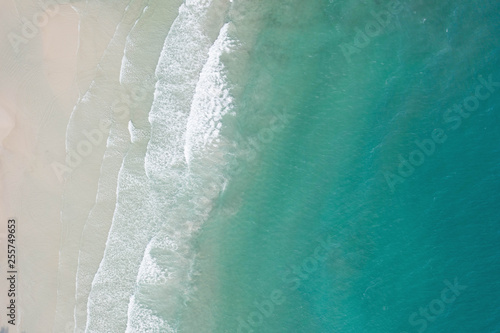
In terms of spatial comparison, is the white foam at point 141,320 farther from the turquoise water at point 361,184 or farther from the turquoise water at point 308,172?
the turquoise water at point 361,184

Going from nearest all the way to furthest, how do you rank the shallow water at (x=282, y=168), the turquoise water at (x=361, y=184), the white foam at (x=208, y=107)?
1. the turquoise water at (x=361, y=184)
2. the shallow water at (x=282, y=168)
3. the white foam at (x=208, y=107)

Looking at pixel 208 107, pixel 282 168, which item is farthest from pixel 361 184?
pixel 208 107

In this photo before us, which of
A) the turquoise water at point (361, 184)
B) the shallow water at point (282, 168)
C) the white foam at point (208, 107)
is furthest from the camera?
the white foam at point (208, 107)

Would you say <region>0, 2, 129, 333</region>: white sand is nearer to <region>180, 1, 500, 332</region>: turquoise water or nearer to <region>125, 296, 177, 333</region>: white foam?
<region>125, 296, 177, 333</region>: white foam

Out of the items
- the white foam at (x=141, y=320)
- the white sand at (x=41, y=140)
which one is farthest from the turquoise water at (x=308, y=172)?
the white sand at (x=41, y=140)

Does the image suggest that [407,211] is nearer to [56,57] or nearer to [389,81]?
[389,81]

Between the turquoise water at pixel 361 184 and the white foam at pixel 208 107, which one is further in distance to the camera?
the white foam at pixel 208 107

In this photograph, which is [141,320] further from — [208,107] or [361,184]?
[361,184]

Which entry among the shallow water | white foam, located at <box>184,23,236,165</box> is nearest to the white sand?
the shallow water
